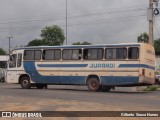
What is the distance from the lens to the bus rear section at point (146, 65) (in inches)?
1142

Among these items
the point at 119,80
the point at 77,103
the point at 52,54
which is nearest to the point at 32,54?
the point at 52,54

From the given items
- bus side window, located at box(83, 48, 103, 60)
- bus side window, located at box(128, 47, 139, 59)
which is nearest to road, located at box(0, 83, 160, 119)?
bus side window, located at box(128, 47, 139, 59)

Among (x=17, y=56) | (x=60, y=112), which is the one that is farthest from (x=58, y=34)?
(x=60, y=112)

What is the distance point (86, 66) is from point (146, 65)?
13.5 ft

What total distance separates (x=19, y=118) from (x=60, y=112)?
8.87ft

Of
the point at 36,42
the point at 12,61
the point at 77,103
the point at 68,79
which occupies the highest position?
the point at 36,42

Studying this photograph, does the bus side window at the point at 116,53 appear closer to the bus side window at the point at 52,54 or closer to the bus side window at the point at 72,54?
the bus side window at the point at 72,54

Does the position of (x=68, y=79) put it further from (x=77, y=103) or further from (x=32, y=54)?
(x=77, y=103)

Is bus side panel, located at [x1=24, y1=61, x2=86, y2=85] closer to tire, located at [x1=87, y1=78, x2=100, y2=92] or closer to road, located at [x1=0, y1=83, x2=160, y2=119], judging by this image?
tire, located at [x1=87, y1=78, x2=100, y2=92]

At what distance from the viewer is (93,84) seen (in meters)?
A: 31.0

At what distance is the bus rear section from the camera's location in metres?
29.0

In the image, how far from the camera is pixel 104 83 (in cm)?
3064

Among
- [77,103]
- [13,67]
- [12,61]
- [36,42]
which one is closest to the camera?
[77,103]

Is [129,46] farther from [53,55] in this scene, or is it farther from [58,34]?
[58,34]
